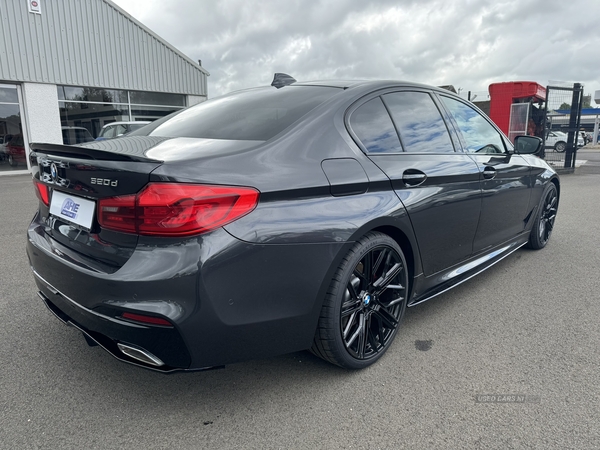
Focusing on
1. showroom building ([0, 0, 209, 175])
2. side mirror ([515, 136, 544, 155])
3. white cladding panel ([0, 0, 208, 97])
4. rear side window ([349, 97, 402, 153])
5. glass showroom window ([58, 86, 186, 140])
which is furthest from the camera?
glass showroom window ([58, 86, 186, 140])

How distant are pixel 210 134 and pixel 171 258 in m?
0.83

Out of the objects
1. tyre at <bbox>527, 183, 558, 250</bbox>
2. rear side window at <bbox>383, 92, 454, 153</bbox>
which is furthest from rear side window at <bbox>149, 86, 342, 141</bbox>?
tyre at <bbox>527, 183, 558, 250</bbox>

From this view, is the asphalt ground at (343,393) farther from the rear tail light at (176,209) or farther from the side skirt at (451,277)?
the rear tail light at (176,209)

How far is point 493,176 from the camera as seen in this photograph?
10.7ft

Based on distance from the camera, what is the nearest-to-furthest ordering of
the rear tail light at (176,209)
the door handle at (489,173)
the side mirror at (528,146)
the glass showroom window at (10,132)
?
the rear tail light at (176,209), the door handle at (489,173), the side mirror at (528,146), the glass showroom window at (10,132)

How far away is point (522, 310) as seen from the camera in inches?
122

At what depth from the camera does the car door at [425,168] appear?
244 centimetres

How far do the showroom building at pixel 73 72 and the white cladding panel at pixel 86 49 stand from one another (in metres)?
0.03

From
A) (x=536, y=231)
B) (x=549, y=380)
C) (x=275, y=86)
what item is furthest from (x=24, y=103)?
(x=549, y=380)

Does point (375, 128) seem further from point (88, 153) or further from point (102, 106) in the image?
point (102, 106)

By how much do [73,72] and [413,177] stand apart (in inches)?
602

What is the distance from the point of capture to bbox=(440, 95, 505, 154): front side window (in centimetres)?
319

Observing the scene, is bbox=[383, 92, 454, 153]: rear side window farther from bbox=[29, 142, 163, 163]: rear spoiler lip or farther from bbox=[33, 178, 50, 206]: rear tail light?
bbox=[33, 178, 50, 206]: rear tail light

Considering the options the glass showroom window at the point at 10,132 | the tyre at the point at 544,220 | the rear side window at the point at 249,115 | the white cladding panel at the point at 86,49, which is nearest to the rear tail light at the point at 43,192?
the rear side window at the point at 249,115
